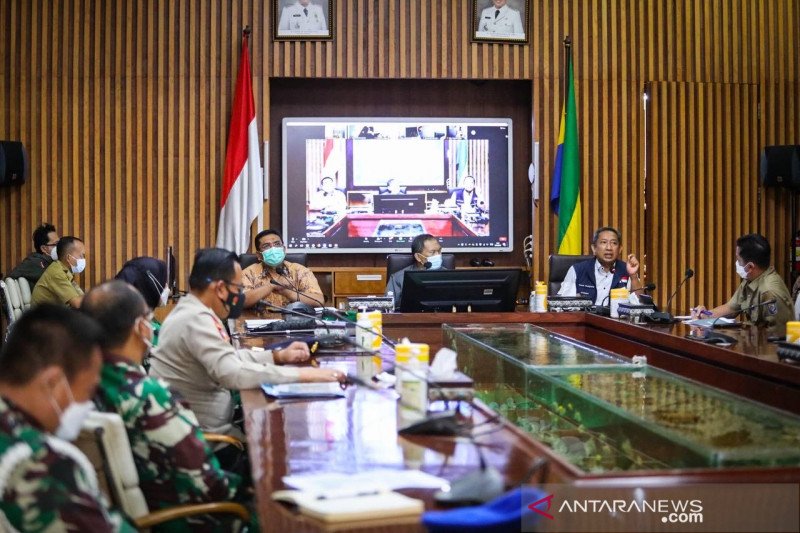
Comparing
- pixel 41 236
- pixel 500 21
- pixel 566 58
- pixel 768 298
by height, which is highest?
pixel 500 21

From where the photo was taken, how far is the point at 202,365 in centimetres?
334

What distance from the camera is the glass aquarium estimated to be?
87.1 inches

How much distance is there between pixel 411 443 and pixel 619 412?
25.1 inches

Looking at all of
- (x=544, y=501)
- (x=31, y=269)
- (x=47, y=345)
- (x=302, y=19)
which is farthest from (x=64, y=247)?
(x=544, y=501)

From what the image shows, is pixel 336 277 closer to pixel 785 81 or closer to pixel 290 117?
pixel 290 117

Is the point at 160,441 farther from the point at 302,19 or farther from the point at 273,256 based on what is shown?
the point at 302,19

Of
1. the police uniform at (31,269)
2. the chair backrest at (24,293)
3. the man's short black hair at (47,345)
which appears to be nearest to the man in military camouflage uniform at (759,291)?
the man's short black hair at (47,345)

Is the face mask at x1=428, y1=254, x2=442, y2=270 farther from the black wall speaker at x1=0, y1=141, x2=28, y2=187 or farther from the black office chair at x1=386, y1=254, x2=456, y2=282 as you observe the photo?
the black wall speaker at x1=0, y1=141, x2=28, y2=187

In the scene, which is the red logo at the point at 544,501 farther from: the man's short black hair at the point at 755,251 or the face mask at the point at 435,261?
the face mask at the point at 435,261

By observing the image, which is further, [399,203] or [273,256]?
[399,203]

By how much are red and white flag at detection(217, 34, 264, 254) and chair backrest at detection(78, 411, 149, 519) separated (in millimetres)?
5532

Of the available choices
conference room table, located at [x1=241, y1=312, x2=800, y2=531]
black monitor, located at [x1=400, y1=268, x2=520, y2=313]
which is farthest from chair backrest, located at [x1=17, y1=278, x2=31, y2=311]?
conference room table, located at [x1=241, y1=312, x2=800, y2=531]

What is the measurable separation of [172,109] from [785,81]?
5218 millimetres

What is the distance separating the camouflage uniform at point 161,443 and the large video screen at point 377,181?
5474mm
